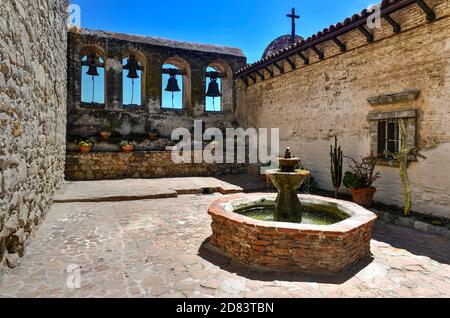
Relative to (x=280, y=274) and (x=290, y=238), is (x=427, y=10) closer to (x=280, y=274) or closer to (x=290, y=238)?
(x=290, y=238)

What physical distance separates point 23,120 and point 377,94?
25.1 ft

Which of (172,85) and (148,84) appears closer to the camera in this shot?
(148,84)

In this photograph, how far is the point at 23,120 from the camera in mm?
3980

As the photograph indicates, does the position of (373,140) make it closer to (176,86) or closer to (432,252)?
(432,252)

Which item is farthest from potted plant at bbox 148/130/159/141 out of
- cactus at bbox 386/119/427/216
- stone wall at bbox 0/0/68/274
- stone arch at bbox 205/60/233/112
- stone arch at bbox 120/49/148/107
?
cactus at bbox 386/119/427/216

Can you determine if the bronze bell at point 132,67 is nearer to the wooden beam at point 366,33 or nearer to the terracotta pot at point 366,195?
the wooden beam at point 366,33

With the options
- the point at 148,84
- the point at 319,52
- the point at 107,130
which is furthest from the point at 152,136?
the point at 319,52

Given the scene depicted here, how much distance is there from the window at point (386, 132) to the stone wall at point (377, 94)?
0.55 ft

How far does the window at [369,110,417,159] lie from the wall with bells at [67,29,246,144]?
320 inches

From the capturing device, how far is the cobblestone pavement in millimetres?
3072

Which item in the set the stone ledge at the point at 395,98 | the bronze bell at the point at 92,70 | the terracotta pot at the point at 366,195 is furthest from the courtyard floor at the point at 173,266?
the bronze bell at the point at 92,70

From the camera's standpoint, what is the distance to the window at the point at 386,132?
22.4 ft

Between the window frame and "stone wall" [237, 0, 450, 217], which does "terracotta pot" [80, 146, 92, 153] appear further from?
the window frame
